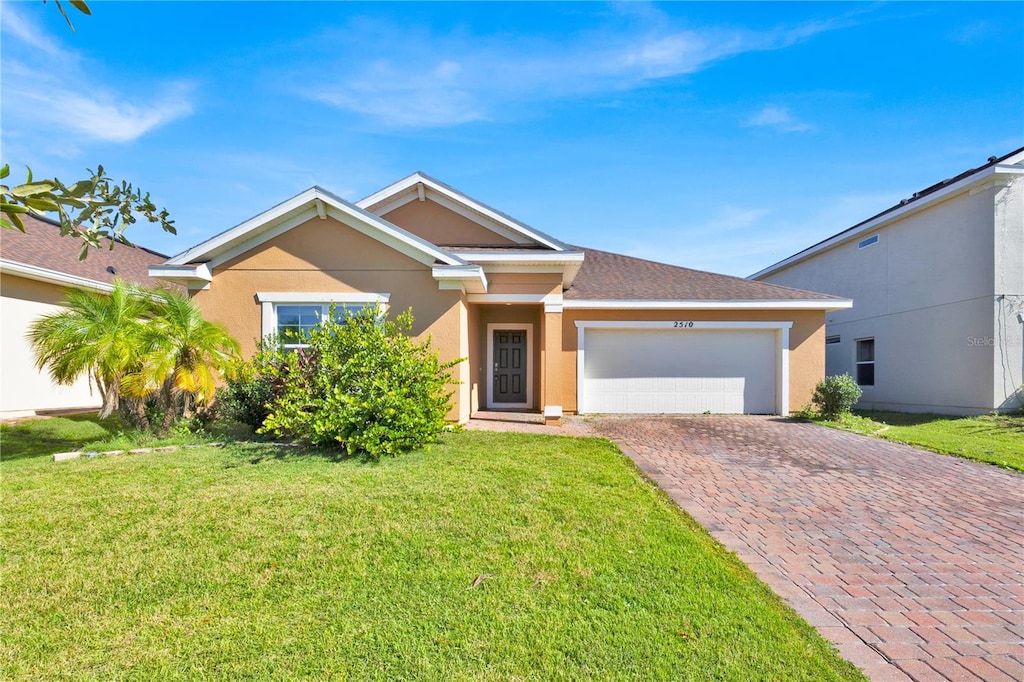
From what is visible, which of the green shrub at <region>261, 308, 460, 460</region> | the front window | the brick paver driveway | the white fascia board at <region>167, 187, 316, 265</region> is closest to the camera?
the brick paver driveway

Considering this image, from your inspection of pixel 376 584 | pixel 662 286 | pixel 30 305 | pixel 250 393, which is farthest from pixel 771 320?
pixel 30 305

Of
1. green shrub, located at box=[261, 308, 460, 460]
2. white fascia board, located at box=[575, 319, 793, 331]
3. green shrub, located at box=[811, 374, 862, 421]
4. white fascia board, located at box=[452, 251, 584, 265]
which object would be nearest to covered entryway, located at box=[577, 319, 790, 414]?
white fascia board, located at box=[575, 319, 793, 331]

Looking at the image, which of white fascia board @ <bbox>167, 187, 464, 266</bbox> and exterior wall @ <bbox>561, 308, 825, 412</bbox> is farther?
exterior wall @ <bbox>561, 308, 825, 412</bbox>

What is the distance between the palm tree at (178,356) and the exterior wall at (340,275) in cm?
117

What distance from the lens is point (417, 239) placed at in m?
9.45

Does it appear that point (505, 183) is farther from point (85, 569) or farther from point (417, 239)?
point (85, 569)

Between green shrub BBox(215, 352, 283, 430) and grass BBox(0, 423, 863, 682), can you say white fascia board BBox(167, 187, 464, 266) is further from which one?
grass BBox(0, 423, 863, 682)

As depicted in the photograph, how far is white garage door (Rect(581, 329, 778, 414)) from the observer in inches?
538

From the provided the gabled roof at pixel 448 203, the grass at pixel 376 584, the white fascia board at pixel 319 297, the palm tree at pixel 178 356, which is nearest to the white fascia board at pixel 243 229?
the palm tree at pixel 178 356

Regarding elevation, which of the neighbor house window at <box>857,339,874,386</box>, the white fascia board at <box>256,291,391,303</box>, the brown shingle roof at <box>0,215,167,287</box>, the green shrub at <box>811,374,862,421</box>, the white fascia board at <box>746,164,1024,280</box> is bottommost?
the green shrub at <box>811,374,862,421</box>

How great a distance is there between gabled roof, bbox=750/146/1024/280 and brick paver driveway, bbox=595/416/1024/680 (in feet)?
26.9

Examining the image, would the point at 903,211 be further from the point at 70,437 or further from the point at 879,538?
the point at 70,437

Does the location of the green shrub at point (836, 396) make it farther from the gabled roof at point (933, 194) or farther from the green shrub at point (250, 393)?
the green shrub at point (250, 393)

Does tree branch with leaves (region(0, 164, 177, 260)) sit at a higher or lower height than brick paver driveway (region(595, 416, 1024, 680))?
higher
